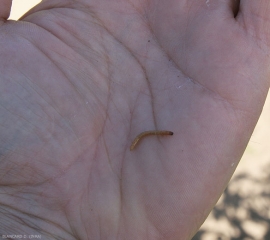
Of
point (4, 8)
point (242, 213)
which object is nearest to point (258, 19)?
point (4, 8)

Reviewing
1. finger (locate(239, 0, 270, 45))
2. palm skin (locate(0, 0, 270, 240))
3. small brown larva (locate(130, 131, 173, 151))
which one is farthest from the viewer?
finger (locate(239, 0, 270, 45))

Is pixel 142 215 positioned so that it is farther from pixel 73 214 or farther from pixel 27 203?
pixel 27 203

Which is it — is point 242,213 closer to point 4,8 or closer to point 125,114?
point 125,114

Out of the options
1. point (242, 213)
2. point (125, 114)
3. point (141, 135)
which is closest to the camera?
point (141, 135)

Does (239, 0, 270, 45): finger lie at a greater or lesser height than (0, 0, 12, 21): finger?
lesser

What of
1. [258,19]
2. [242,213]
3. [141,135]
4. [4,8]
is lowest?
[242,213]

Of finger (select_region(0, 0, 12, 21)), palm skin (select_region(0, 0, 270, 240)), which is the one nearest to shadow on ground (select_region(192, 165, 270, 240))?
palm skin (select_region(0, 0, 270, 240))

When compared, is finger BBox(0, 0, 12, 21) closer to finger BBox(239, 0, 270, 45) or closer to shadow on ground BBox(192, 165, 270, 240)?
finger BBox(239, 0, 270, 45)
